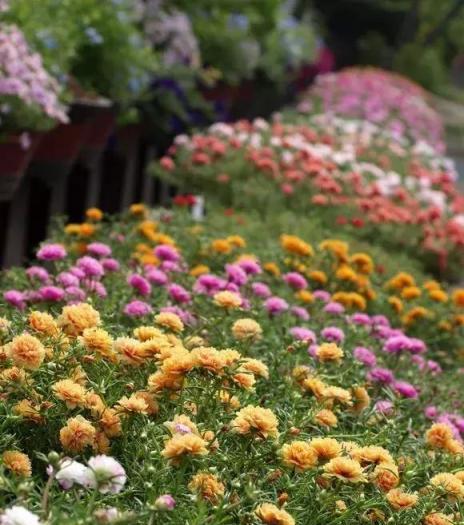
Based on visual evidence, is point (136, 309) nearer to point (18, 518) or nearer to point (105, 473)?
point (105, 473)

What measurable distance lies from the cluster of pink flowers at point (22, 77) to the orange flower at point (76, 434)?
2.58m

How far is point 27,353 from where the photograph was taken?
2170mm

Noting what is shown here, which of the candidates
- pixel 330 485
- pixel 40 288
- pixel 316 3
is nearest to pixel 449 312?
pixel 40 288

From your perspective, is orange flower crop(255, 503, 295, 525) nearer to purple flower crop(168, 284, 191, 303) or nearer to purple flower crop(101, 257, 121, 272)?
purple flower crop(168, 284, 191, 303)

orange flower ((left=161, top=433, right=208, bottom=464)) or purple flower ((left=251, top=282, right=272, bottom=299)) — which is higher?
orange flower ((left=161, top=433, right=208, bottom=464))

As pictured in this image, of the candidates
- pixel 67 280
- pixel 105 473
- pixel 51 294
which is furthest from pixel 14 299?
pixel 105 473

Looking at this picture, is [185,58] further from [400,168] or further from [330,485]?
[330,485]

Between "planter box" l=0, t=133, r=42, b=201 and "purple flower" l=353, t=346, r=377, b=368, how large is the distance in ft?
5.46

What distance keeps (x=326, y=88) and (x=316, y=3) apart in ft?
32.8

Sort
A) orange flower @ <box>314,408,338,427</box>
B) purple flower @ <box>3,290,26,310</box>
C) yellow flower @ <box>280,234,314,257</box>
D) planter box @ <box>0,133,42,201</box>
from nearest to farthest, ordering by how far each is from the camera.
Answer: orange flower @ <box>314,408,338,427</box>, purple flower @ <box>3,290,26,310</box>, yellow flower @ <box>280,234,314,257</box>, planter box @ <box>0,133,42,201</box>

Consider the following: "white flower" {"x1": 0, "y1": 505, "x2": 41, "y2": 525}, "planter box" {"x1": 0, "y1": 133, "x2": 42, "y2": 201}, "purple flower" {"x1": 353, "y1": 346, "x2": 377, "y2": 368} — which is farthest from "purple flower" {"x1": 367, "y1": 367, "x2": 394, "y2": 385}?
"planter box" {"x1": 0, "y1": 133, "x2": 42, "y2": 201}

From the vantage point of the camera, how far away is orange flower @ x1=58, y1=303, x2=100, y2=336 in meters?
2.49

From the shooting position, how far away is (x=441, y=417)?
3086mm

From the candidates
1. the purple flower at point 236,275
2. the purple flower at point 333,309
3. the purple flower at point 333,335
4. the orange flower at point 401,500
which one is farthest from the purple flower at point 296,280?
the orange flower at point 401,500
